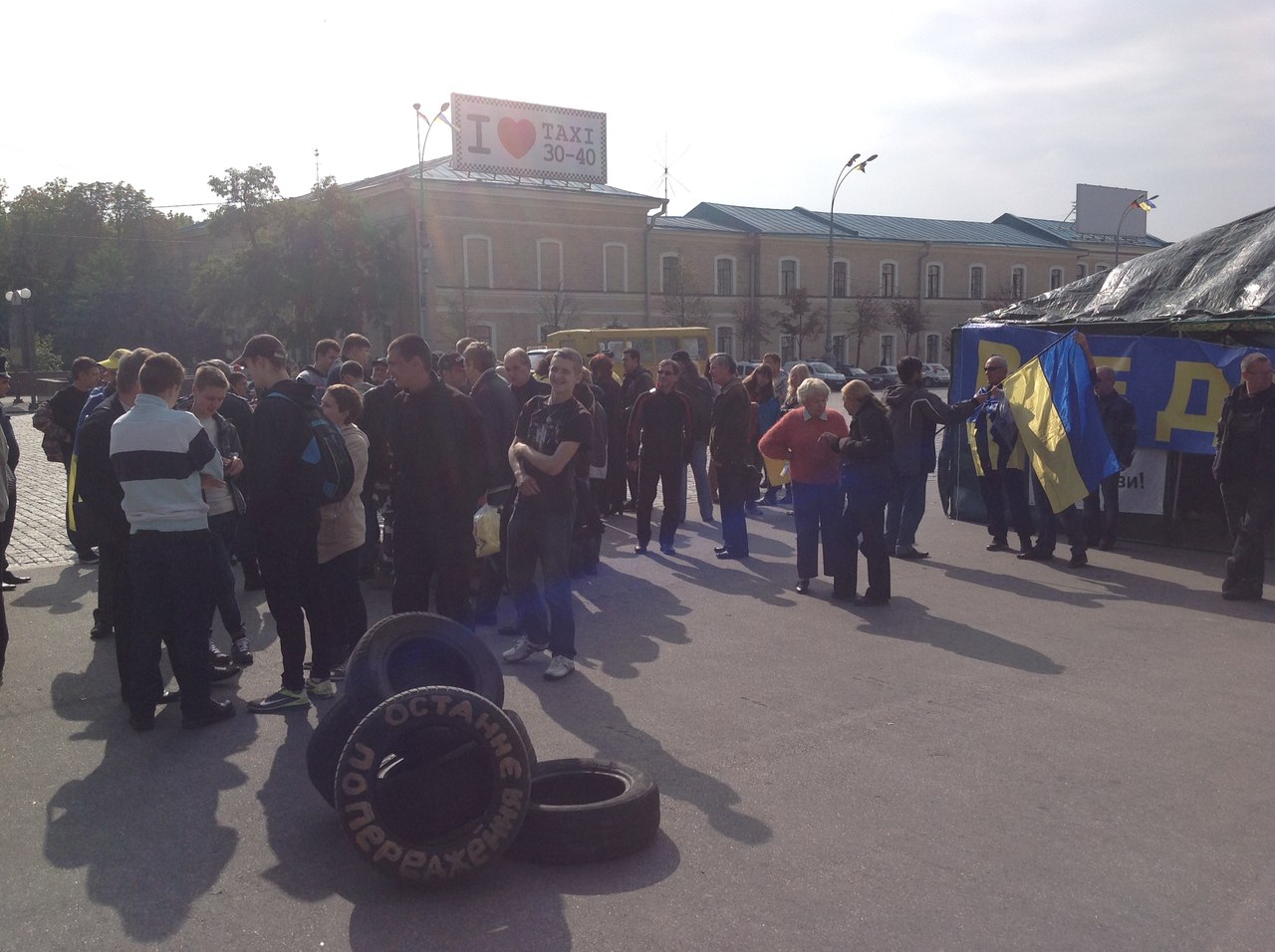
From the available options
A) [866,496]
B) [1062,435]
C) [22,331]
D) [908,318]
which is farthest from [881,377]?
[866,496]

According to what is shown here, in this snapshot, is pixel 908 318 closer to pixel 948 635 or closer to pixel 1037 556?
pixel 1037 556

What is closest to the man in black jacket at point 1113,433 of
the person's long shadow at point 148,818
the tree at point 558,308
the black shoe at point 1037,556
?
the black shoe at point 1037,556

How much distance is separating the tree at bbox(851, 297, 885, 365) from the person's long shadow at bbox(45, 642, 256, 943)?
5573 centimetres

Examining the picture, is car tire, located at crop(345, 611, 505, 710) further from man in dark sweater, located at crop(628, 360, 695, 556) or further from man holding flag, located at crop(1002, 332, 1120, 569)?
man holding flag, located at crop(1002, 332, 1120, 569)

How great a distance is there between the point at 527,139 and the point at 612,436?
4156 centimetres

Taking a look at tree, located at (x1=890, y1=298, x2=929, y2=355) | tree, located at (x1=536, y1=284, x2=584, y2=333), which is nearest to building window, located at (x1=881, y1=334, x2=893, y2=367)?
tree, located at (x1=890, y1=298, x2=929, y2=355)

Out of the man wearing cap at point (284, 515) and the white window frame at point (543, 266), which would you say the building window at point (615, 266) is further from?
the man wearing cap at point (284, 515)

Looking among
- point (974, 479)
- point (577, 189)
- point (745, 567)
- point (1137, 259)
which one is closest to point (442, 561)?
point (745, 567)

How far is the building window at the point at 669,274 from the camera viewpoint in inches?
2109

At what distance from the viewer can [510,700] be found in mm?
Result: 6094

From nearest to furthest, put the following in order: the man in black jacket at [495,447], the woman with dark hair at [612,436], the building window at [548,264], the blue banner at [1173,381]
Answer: the man in black jacket at [495,447], the blue banner at [1173,381], the woman with dark hair at [612,436], the building window at [548,264]

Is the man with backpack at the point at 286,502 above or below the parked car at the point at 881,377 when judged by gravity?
above

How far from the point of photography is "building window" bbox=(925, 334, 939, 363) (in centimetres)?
6419

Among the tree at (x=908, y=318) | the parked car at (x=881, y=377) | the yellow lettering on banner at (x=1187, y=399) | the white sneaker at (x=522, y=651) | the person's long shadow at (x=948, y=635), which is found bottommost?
the parked car at (x=881, y=377)
